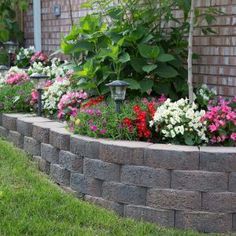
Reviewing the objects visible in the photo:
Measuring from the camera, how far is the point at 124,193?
414cm

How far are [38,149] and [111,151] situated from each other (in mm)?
1403

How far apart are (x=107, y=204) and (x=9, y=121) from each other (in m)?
2.28

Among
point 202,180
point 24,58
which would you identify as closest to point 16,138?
point 202,180

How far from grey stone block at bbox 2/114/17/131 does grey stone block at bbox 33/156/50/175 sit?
76 cm

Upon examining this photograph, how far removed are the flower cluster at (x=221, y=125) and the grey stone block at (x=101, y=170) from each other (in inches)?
30.0

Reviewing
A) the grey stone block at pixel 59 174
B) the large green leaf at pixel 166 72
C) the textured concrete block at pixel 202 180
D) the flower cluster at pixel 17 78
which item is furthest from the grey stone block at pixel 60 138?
the flower cluster at pixel 17 78

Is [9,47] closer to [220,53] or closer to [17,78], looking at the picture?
[17,78]

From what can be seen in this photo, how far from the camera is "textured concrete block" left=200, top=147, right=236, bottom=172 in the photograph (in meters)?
3.84

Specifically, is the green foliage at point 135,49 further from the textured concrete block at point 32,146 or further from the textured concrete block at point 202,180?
the textured concrete block at point 202,180

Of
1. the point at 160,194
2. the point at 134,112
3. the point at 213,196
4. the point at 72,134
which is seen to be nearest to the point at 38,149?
the point at 72,134

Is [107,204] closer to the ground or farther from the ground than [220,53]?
closer to the ground

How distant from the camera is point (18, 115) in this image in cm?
610

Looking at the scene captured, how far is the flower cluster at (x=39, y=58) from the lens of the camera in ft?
27.2

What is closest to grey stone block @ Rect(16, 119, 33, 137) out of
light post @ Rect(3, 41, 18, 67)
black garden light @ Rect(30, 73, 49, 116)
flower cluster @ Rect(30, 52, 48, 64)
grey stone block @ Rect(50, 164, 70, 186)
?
black garden light @ Rect(30, 73, 49, 116)
